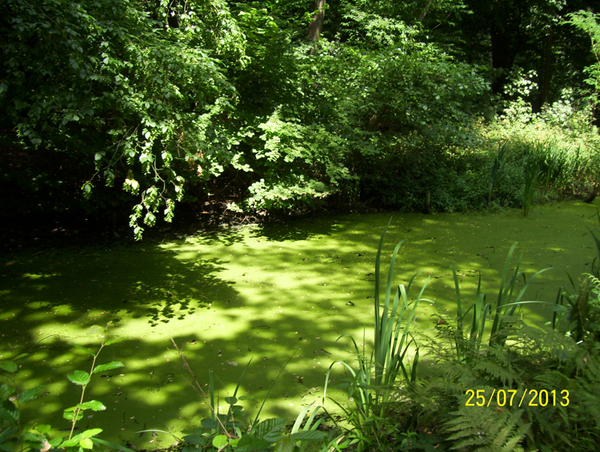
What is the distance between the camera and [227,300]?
3150mm

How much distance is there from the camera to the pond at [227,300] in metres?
2.07

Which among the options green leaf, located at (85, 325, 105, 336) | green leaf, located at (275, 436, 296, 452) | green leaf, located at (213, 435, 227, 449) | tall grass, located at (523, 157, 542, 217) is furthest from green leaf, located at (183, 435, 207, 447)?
tall grass, located at (523, 157, 542, 217)

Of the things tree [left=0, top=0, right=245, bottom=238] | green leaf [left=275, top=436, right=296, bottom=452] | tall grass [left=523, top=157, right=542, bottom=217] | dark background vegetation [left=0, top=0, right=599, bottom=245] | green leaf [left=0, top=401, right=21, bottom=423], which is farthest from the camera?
tall grass [left=523, top=157, right=542, bottom=217]

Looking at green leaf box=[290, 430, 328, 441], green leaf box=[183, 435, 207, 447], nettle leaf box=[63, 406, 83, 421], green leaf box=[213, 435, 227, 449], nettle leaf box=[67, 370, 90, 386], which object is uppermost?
nettle leaf box=[67, 370, 90, 386]

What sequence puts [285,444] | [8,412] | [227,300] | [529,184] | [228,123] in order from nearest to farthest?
[8,412] → [285,444] → [227,300] → [228,123] → [529,184]

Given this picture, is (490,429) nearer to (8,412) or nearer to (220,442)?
(220,442)

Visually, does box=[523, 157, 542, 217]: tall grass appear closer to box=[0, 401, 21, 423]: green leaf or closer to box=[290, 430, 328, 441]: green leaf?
box=[290, 430, 328, 441]: green leaf

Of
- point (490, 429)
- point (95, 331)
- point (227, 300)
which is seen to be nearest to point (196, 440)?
point (490, 429)

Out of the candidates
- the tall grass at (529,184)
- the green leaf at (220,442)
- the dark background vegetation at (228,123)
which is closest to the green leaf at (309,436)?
the green leaf at (220,442)

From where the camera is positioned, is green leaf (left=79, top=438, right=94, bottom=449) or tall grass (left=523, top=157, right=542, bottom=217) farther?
tall grass (left=523, top=157, right=542, bottom=217)

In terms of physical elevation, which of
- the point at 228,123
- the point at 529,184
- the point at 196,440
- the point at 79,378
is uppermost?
the point at 228,123

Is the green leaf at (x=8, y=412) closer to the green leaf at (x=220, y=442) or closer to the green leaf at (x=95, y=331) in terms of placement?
the green leaf at (x=220, y=442)

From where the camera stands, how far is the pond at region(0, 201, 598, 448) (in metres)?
2.07

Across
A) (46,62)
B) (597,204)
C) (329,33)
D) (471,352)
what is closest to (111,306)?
(46,62)
